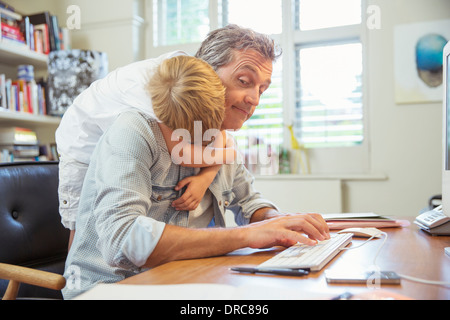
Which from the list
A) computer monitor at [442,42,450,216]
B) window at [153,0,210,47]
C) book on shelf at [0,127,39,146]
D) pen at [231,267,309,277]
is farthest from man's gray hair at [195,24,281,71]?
window at [153,0,210,47]

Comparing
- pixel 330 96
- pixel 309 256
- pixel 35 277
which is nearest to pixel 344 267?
pixel 309 256

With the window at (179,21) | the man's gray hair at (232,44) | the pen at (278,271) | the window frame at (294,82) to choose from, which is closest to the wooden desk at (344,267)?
the pen at (278,271)

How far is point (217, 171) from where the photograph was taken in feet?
3.71

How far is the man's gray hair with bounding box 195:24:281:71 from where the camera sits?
1.22 metres

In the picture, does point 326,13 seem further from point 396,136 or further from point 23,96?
point 23,96

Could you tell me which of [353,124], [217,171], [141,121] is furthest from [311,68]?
[141,121]

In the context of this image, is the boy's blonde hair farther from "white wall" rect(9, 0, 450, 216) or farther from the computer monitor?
"white wall" rect(9, 0, 450, 216)

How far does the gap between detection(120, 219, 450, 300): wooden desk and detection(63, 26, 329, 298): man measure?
0.05 meters

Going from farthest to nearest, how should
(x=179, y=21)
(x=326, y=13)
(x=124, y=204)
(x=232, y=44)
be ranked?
(x=179, y=21) → (x=326, y=13) → (x=232, y=44) → (x=124, y=204)

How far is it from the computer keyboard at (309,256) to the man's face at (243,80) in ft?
1.57

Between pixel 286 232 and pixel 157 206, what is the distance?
0.32 m

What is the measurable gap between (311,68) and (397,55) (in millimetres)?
629

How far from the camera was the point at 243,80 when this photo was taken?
1.21 m

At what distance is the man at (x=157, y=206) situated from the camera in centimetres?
78
